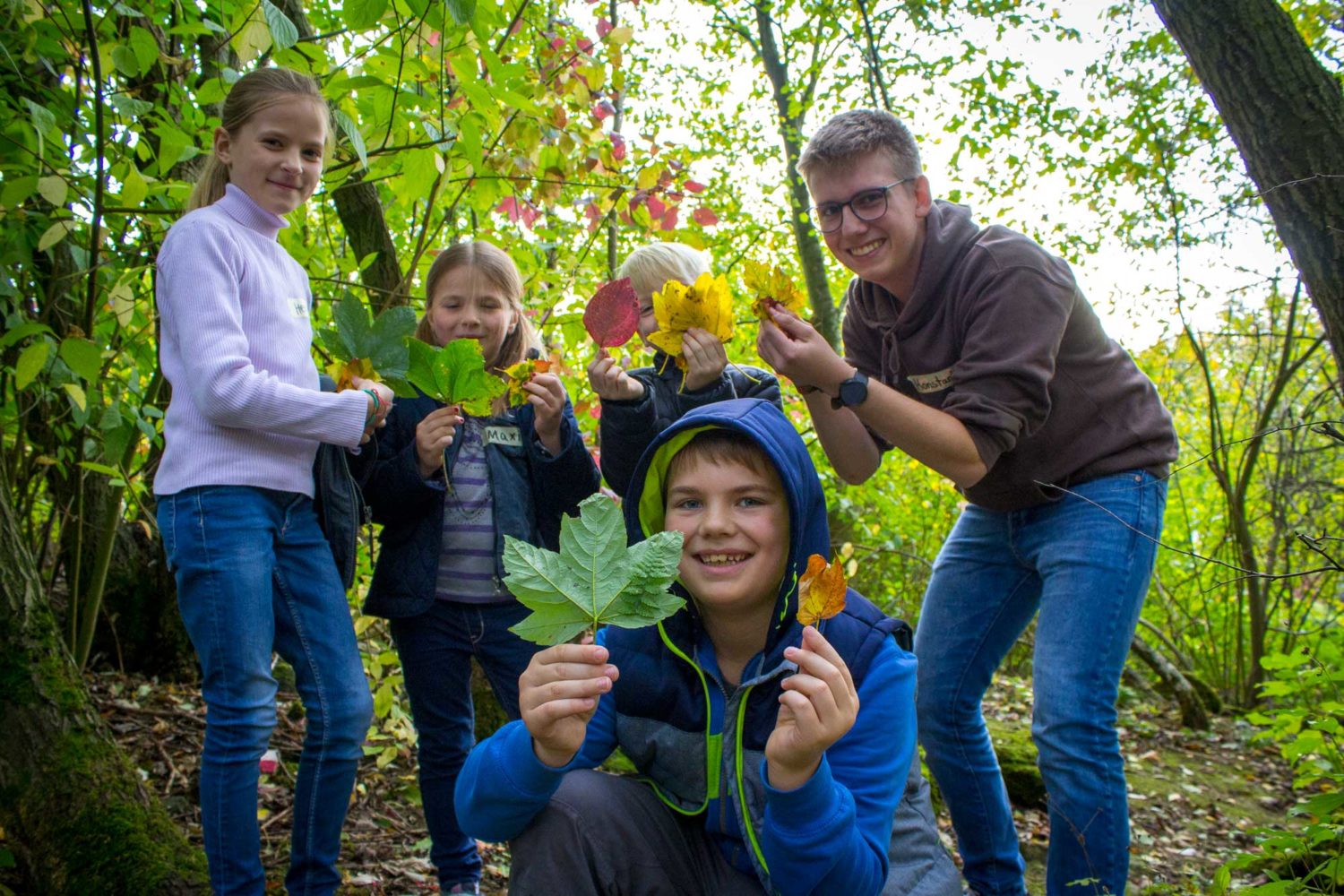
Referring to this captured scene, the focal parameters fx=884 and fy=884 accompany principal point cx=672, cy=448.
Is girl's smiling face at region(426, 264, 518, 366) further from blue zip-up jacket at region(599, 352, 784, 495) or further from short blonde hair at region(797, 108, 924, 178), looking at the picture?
short blonde hair at region(797, 108, 924, 178)

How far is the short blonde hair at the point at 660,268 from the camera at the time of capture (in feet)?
7.58

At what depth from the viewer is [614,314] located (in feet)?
5.52

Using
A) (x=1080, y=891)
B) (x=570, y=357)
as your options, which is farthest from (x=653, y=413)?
(x=570, y=357)

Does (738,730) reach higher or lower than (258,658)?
lower

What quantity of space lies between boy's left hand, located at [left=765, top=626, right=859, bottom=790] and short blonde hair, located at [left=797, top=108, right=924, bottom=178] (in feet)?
3.96

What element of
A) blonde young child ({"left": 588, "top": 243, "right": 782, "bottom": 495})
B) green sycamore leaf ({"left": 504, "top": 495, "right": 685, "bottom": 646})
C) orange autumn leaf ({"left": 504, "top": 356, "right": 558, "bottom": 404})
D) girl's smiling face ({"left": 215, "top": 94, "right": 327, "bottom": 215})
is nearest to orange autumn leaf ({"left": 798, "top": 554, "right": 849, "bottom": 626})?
green sycamore leaf ({"left": 504, "top": 495, "right": 685, "bottom": 646})

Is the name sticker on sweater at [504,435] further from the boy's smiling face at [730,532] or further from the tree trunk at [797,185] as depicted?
the tree trunk at [797,185]

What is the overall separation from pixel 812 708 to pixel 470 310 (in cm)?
149

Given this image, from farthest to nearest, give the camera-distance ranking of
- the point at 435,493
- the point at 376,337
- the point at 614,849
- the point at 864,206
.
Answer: the point at 435,493
the point at 864,206
the point at 376,337
the point at 614,849

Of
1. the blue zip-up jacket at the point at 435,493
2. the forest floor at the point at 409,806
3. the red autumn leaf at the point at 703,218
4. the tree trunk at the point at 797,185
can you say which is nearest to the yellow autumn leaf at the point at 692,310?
the blue zip-up jacket at the point at 435,493

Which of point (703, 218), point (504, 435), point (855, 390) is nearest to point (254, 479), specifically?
point (504, 435)

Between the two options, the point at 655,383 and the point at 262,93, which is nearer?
→ the point at 262,93

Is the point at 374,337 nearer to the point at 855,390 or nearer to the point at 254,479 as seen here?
the point at 254,479

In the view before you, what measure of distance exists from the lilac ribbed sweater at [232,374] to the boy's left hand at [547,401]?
348mm
